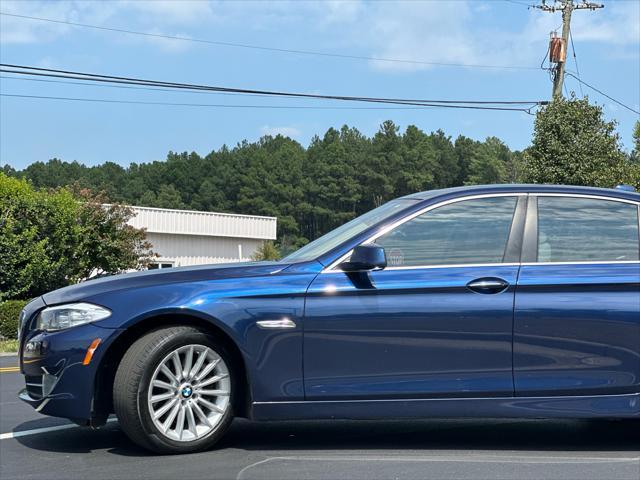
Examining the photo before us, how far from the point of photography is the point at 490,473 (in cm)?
479

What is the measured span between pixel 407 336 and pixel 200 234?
4029 centimetres

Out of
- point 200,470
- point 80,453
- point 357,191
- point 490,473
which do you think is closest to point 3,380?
point 80,453

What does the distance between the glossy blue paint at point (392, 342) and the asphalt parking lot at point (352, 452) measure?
0.88ft

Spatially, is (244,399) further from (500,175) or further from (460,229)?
(500,175)

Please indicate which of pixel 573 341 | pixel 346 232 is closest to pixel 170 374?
pixel 346 232

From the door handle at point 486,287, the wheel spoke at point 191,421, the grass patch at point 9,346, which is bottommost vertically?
the grass patch at point 9,346

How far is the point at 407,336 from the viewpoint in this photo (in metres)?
5.16

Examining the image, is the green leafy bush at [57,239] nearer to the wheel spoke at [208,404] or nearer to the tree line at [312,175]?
the wheel spoke at [208,404]

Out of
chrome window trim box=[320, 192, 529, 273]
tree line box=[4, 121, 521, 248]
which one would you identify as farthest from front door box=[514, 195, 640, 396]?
tree line box=[4, 121, 521, 248]

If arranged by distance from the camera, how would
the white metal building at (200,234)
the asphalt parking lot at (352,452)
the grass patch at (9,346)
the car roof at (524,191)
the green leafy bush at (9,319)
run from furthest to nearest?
the white metal building at (200,234), the green leafy bush at (9,319), the grass patch at (9,346), the car roof at (524,191), the asphalt parking lot at (352,452)

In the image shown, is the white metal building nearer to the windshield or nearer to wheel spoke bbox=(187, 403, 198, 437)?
the windshield

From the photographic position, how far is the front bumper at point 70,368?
5082mm

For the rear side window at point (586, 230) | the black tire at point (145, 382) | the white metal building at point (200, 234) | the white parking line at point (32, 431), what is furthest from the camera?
the white metal building at point (200, 234)

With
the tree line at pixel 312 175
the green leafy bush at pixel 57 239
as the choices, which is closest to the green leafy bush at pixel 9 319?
the green leafy bush at pixel 57 239
